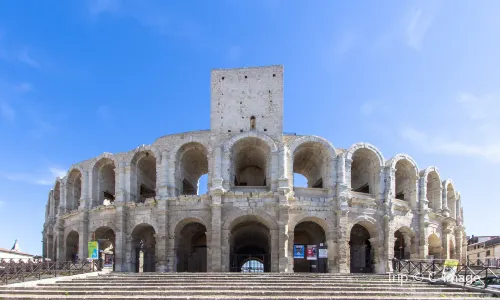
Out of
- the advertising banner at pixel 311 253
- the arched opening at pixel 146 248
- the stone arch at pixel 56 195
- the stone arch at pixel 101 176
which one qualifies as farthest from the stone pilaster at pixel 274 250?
the stone arch at pixel 56 195

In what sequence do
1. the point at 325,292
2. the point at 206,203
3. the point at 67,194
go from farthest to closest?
1. the point at 67,194
2. the point at 206,203
3. the point at 325,292

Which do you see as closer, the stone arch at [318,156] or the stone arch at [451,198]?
the stone arch at [318,156]

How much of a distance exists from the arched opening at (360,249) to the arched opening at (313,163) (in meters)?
4.11

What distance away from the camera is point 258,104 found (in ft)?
90.2

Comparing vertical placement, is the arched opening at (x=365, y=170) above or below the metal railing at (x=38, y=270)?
above

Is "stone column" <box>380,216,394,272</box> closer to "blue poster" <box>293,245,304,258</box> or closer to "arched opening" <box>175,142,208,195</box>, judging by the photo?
"blue poster" <box>293,245,304,258</box>

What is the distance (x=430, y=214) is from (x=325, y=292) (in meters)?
15.8

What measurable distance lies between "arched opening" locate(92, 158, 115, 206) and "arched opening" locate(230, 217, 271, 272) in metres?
10.2

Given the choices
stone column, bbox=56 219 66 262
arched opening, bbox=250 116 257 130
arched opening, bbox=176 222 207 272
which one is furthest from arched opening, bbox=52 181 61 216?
arched opening, bbox=250 116 257 130

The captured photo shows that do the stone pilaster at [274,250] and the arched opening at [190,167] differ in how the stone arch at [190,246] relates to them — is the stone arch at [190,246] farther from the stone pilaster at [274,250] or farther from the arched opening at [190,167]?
the stone pilaster at [274,250]

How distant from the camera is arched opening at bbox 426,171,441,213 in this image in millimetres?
29703

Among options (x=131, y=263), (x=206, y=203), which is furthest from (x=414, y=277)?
(x=131, y=263)

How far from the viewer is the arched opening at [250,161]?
2655 cm

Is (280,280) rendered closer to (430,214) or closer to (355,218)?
(355,218)
